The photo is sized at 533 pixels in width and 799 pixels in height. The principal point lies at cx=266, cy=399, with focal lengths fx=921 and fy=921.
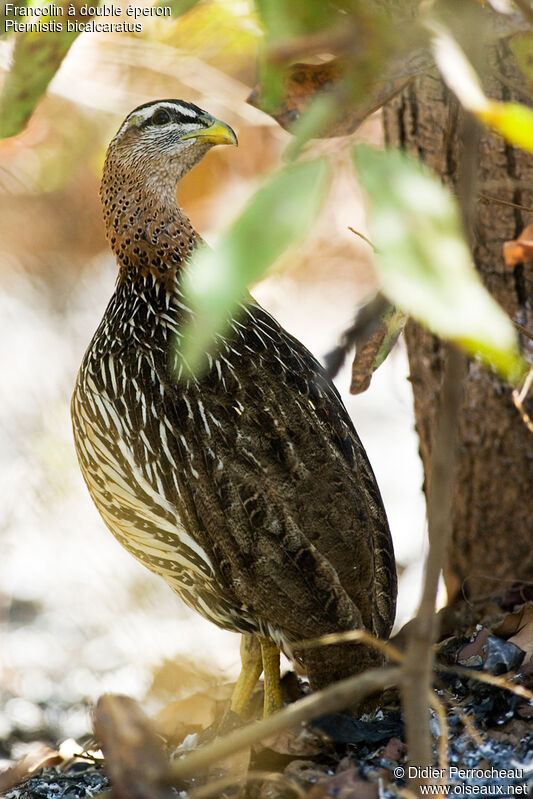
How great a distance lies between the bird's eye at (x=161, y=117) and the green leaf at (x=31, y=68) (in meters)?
1.07

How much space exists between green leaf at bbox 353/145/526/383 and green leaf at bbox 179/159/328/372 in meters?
0.07

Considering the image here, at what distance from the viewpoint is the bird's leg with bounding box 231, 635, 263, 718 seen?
312 centimetres

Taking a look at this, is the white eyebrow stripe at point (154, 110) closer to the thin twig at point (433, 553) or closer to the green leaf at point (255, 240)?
the thin twig at point (433, 553)

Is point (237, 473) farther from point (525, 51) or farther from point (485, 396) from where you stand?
point (525, 51)

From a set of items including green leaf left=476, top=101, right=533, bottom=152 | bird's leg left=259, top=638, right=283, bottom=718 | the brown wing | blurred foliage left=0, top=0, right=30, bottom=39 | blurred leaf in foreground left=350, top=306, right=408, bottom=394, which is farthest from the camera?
bird's leg left=259, top=638, right=283, bottom=718

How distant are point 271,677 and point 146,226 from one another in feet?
5.02

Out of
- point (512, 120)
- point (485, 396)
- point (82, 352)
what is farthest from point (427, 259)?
point (82, 352)

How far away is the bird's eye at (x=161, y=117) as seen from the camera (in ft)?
10.4

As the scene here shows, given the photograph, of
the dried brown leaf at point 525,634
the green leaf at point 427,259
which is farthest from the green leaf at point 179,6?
the dried brown leaf at point 525,634

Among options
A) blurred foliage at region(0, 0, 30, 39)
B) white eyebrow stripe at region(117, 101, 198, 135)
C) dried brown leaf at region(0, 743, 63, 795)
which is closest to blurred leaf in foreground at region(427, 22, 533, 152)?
blurred foliage at region(0, 0, 30, 39)

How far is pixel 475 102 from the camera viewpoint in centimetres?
111

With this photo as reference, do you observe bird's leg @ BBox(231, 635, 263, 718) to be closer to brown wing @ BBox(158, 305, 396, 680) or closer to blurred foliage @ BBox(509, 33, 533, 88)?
brown wing @ BBox(158, 305, 396, 680)

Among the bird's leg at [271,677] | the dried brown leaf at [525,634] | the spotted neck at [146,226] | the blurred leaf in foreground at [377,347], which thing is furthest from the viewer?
the spotted neck at [146,226]

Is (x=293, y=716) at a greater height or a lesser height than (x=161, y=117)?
lesser
